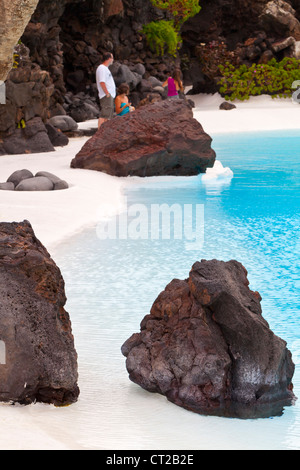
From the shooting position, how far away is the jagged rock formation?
6.04 metres

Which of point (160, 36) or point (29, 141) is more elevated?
point (160, 36)

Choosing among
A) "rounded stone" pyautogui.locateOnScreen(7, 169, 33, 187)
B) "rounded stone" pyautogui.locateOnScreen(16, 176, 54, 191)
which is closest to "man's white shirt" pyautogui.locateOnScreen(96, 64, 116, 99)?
"rounded stone" pyautogui.locateOnScreen(7, 169, 33, 187)

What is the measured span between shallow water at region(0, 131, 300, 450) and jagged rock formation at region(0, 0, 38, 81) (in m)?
1.90

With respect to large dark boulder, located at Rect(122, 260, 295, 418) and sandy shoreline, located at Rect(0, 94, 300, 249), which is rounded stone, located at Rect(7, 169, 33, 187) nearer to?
sandy shoreline, located at Rect(0, 94, 300, 249)

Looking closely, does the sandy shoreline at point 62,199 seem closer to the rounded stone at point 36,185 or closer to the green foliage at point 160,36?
the rounded stone at point 36,185

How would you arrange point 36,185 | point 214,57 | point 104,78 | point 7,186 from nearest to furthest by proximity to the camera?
point 36,185
point 7,186
point 104,78
point 214,57

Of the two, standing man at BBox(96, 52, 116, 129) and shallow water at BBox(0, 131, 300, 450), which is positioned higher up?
standing man at BBox(96, 52, 116, 129)

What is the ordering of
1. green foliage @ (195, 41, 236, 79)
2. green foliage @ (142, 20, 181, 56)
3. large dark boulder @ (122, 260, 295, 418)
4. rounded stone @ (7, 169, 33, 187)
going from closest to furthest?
large dark boulder @ (122, 260, 295, 418), rounded stone @ (7, 169, 33, 187), green foliage @ (142, 20, 181, 56), green foliage @ (195, 41, 236, 79)

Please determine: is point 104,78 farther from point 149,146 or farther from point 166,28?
point 166,28

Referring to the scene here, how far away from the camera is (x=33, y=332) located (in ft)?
10.4

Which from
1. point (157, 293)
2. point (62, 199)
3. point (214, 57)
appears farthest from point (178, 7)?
point (157, 293)

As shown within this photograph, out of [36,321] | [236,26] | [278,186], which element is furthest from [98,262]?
[236,26]

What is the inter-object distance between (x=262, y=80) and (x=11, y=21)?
20.2 m
